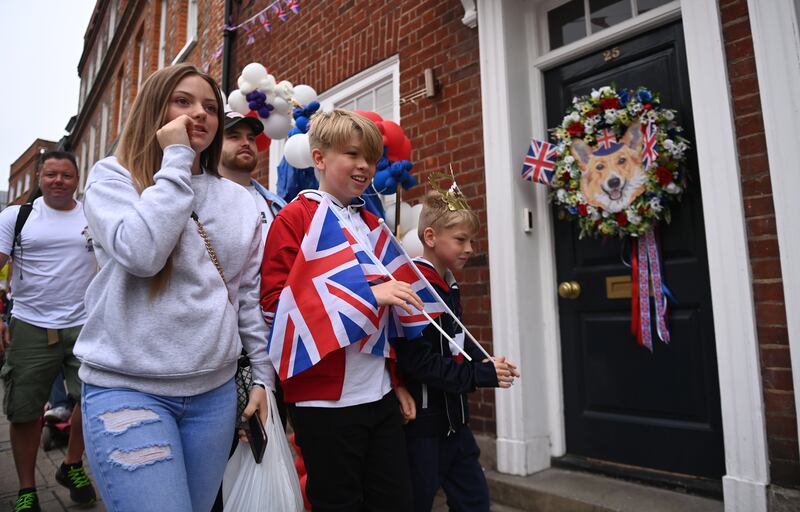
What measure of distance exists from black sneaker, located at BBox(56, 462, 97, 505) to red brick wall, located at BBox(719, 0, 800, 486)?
142 inches

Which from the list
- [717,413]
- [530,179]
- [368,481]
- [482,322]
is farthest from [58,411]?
[717,413]

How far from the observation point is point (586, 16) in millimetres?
3457

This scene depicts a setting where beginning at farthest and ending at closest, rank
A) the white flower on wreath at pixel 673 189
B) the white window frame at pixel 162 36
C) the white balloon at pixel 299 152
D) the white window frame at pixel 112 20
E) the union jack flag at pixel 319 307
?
the white window frame at pixel 112 20
the white window frame at pixel 162 36
the white balloon at pixel 299 152
the white flower on wreath at pixel 673 189
the union jack flag at pixel 319 307

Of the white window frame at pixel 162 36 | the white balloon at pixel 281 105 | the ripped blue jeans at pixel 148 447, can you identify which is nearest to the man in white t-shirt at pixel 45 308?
the white balloon at pixel 281 105

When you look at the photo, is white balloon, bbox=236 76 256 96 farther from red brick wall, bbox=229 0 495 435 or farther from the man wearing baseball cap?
red brick wall, bbox=229 0 495 435

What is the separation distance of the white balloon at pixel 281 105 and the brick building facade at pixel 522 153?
103 centimetres

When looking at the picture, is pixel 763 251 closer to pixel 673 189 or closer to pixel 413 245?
pixel 673 189

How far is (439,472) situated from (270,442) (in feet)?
2.87

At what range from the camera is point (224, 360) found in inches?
57.7

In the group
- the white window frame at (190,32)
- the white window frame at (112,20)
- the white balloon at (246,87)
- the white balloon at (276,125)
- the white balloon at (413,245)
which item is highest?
the white window frame at (112,20)

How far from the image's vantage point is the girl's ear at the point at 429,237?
2246 mm

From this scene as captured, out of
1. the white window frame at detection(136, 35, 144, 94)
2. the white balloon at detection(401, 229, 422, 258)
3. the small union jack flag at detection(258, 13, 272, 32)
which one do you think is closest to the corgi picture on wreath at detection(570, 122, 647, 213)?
the white balloon at detection(401, 229, 422, 258)

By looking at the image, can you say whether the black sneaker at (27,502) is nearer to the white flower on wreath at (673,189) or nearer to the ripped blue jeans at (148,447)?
the ripped blue jeans at (148,447)

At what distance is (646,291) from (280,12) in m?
4.66
